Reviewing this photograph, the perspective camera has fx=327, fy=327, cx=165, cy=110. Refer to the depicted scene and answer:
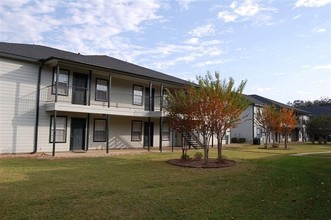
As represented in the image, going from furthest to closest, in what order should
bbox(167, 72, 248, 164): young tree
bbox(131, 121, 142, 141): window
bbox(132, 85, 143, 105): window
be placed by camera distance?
bbox(131, 121, 142, 141): window < bbox(132, 85, 143, 105): window < bbox(167, 72, 248, 164): young tree

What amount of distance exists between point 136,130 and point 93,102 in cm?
519

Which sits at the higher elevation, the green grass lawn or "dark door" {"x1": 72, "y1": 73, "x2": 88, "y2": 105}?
"dark door" {"x1": 72, "y1": 73, "x2": 88, "y2": 105}

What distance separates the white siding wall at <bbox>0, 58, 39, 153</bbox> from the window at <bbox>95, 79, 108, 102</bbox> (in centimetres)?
480

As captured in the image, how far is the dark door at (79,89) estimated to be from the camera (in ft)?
72.7

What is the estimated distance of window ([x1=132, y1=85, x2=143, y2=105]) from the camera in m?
26.8

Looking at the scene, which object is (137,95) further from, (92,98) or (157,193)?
(157,193)

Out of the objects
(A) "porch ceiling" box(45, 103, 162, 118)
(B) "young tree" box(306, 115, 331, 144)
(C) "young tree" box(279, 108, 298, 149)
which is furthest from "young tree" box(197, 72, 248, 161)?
(B) "young tree" box(306, 115, 331, 144)

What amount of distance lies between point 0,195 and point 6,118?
38.7 ft

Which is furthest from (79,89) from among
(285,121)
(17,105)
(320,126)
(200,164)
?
(320,126)

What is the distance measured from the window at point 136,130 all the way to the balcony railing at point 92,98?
1.34 m

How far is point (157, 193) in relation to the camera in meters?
9.01

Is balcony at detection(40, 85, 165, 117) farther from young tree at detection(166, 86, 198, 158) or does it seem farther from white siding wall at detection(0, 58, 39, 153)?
young tree at detection(166, 86, 198, 158)

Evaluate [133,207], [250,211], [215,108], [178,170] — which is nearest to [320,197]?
[250,211]

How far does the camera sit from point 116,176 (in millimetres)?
11875
